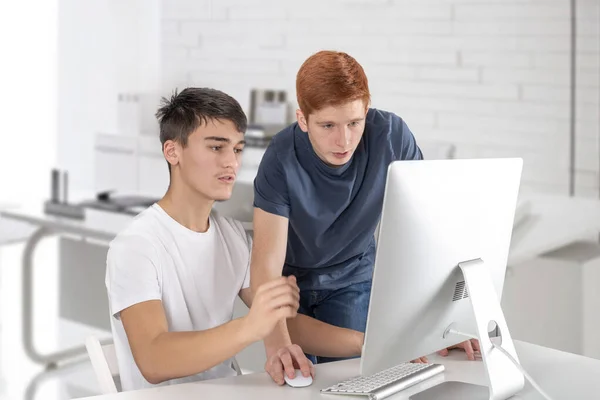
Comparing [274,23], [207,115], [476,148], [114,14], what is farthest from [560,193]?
[114,14]

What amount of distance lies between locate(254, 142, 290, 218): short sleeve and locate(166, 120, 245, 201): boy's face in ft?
0.34

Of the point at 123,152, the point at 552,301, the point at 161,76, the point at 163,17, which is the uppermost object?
the point at 163,17

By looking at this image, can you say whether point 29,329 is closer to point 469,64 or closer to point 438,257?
point 469,64

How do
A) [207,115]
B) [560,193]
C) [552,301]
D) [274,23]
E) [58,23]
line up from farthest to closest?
[58,23] → [274,23] → [560,193] → [552,301] → [207,115]

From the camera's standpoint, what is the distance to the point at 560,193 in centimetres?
301

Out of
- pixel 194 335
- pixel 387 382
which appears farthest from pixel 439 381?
pixel 194 335

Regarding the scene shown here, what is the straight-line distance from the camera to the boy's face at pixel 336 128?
4.90 feet

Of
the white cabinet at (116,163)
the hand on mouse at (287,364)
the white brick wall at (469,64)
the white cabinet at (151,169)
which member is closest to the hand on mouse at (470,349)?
the hand on mouse at (287,364)

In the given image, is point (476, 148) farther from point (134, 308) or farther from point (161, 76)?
point (134, 308)

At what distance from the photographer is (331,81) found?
148cm

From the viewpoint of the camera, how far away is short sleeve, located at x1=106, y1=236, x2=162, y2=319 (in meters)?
1.44

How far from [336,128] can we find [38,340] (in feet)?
8.78

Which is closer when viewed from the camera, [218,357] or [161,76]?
[218,357]

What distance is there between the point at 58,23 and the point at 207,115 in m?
3.01
